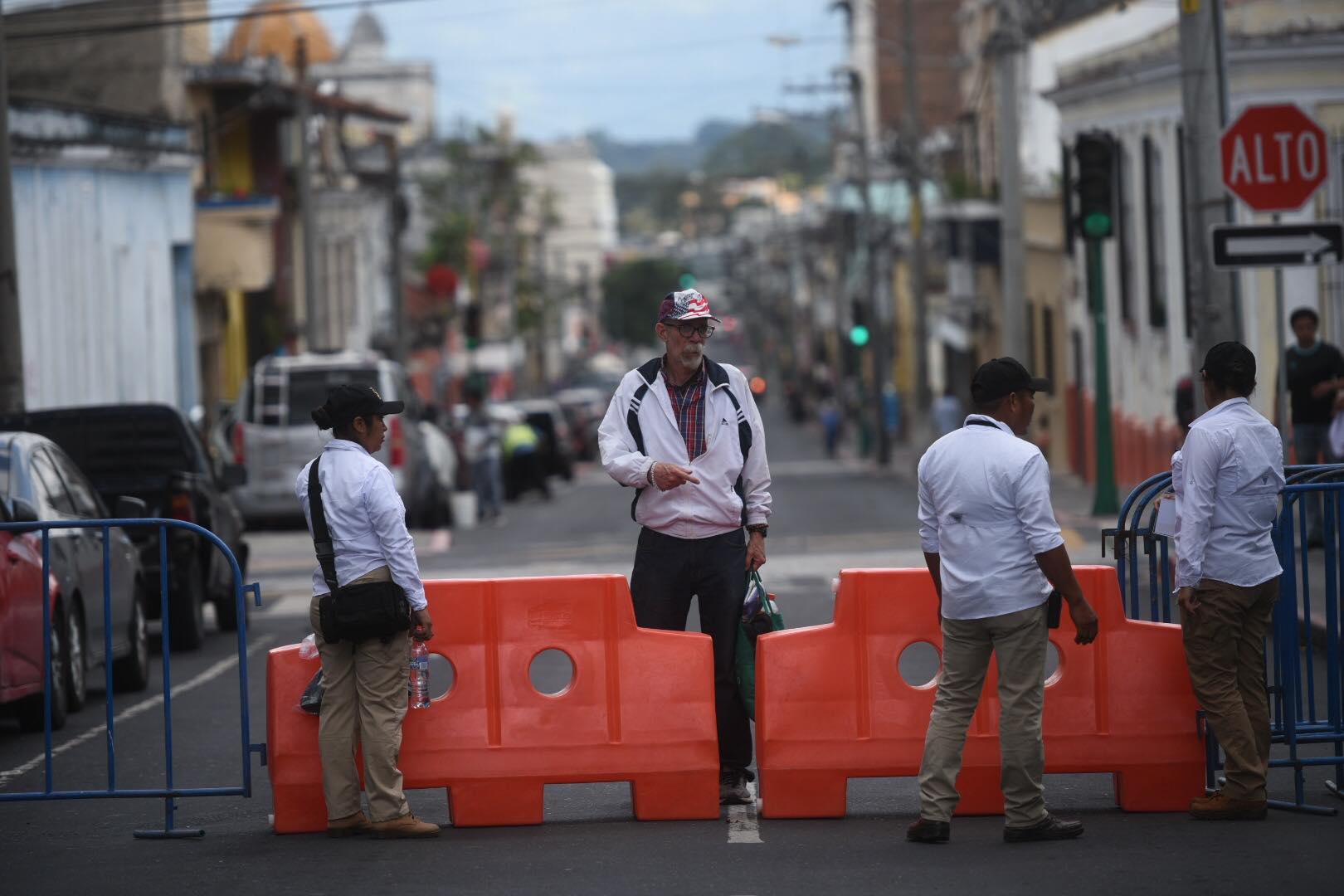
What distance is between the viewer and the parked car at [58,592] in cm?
1156

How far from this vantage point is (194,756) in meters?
11.2

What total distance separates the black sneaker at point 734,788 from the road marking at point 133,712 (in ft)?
8.58

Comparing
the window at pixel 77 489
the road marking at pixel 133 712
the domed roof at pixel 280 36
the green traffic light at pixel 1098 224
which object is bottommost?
the road marking at pixel 133 712

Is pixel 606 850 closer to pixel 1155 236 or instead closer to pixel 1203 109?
pixel 1203 109

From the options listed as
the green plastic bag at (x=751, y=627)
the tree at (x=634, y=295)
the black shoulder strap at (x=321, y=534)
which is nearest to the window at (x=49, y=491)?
Answer: the black shoulder strap at (x=321, y=534)

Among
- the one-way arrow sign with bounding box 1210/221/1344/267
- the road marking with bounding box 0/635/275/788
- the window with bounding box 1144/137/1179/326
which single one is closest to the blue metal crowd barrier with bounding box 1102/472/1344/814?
the road marking with bounding box 0/635/275/788

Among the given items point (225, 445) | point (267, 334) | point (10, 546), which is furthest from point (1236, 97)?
point (267, 334)

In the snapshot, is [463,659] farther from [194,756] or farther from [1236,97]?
[1236,97]

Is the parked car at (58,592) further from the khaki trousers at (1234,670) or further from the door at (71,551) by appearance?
the khaki trousers at (1234,670)

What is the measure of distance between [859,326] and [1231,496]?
43786 mm

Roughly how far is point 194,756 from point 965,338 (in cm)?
4528

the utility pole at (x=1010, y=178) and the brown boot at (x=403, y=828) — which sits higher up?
the utility pole at (x=1010, y=178)

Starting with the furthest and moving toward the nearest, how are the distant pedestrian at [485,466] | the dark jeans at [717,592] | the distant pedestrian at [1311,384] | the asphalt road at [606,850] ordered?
1. the distant pedestrian at [485,466]
2. the distant pedestrian at [1311,384]
3. the dark jeans at [717,592]
4. the asphalt road at [606,850]

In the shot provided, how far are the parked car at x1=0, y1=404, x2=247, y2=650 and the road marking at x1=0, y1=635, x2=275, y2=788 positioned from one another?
2.00 feet
